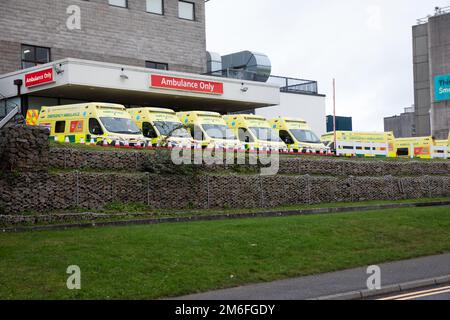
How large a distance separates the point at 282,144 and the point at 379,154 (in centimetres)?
1191

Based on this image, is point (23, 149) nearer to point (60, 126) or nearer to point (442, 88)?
point (60, 126)

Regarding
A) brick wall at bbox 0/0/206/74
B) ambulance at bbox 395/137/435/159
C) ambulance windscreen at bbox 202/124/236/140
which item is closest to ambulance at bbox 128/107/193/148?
ambulance windscreen at bbox 202/124/236/140

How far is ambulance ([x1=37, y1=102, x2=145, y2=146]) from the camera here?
29078 millimetres

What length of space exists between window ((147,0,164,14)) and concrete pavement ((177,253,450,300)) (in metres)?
32.1

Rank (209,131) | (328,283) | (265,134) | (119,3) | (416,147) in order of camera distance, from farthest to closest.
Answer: (416,147), (119,3), (265,134), (209,131), (328,283)

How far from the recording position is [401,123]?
101 metres

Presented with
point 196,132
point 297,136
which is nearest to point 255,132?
point 297,136

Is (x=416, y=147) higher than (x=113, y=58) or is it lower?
lower

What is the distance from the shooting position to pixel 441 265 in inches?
675

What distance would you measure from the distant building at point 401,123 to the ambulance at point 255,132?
6532 centimetres

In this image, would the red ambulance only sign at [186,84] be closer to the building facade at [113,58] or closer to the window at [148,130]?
the building facade at [113,58]

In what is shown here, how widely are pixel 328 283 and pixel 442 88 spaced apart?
226 ft

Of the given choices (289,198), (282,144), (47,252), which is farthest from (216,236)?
(282,144)

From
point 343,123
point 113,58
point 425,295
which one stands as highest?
point 113,58
